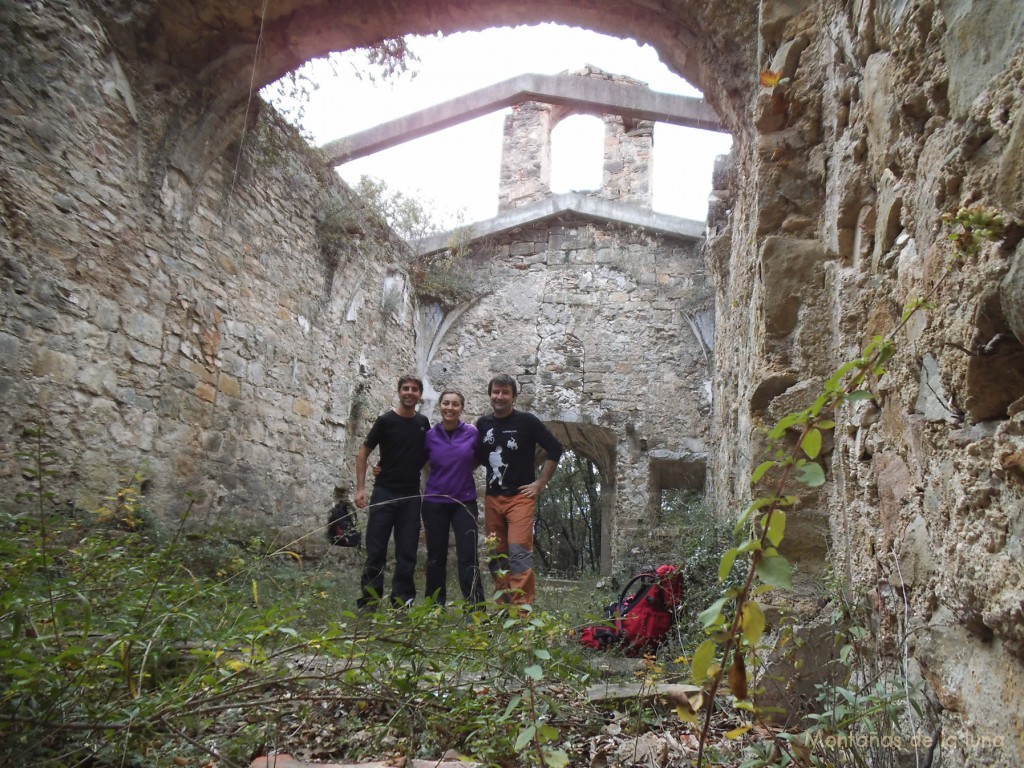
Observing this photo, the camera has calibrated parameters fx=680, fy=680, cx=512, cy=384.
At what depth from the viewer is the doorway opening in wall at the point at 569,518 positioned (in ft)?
47.4

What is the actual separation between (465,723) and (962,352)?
4.47 ft

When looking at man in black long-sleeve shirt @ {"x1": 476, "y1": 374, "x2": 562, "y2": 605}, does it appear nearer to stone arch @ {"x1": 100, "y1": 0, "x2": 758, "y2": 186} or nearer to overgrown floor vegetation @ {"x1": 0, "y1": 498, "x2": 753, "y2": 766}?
overgrown floor vegetation @ {"x1": 0, "y1": 498, "x2": 753, "y2": 766}

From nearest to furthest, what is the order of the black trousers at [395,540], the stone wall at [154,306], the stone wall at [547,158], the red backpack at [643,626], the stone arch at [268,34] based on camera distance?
the red backpack at [643,626], the stone wall at [154,306], the black trousers at [395,540], the stone arch at [268,34], the stone wall at [547,158]

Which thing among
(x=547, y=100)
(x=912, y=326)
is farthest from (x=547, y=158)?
(x=912, y=326)

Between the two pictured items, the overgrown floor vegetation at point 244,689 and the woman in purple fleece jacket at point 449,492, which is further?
the woman in purple fleece jacket at point 449,492

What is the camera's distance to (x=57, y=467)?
3.64 metres

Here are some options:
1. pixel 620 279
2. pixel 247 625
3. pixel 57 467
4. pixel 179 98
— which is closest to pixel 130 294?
pixel 57 467

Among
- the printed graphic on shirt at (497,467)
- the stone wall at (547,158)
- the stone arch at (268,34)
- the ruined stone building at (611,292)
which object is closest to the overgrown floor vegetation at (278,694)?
the ruined stone building at (611,292)

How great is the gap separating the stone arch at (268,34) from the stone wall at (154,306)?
20cm

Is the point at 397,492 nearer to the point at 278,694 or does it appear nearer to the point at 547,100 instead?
the point at 278,694

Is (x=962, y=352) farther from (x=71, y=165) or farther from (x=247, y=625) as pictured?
(x=71, y=165)

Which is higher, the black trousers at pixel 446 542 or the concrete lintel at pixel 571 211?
the concrete lintel at pixel 571 211

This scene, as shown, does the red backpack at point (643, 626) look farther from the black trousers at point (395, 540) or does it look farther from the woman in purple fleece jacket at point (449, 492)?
→ the black trousers at point (395, 540)

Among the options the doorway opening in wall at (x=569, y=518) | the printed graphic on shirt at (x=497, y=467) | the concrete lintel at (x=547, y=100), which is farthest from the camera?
the doorway opening in wall at (x=569, y=518)
